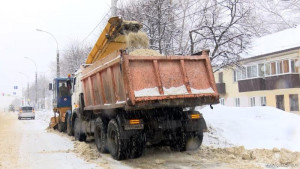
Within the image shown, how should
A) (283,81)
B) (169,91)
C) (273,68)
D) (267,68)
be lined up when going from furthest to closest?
(267,68) → (273,68) → (283,81) → (169,91)

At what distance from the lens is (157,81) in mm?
7605

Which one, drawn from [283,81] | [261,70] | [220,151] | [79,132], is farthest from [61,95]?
[261,70]

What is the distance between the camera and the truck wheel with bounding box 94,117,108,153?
9.21m

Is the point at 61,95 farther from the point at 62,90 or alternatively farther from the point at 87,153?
the point at 87,153

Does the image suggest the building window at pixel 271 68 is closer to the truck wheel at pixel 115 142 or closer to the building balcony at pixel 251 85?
the building balcony at pixel 251 85

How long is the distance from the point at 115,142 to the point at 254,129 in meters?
5.00

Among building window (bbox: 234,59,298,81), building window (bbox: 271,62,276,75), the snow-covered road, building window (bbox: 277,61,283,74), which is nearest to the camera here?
the snow-covered road

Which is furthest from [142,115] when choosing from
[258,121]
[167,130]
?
[258,121]

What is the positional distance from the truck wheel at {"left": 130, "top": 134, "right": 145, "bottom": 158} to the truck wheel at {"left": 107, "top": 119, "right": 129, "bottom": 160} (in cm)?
21

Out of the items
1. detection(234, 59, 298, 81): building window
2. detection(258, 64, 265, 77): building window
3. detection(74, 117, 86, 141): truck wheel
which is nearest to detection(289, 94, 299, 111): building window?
detection(234, 59, 298, 81): building window

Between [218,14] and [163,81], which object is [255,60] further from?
[163,81]

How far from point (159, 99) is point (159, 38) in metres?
7.49

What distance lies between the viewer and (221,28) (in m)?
13.8

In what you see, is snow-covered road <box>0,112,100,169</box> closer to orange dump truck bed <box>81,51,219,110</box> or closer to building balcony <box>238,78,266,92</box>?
orange dump truck bed <box>81,51,219,110</box>
